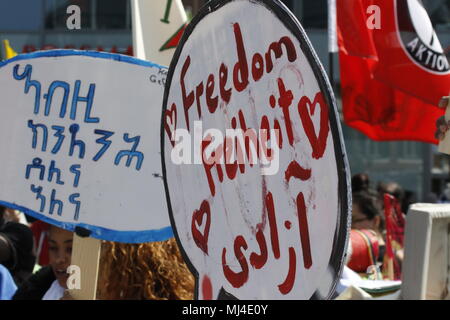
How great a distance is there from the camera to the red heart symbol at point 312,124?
1.24 metres

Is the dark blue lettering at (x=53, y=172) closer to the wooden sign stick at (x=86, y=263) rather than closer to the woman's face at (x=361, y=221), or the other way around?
the wooden sign stick at (x=86, y=263)

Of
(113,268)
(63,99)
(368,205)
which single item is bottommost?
(113,268)

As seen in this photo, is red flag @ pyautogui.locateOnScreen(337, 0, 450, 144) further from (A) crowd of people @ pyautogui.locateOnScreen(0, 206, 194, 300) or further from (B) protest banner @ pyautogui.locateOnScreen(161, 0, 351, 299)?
(B) protest banner @ pyautogui.locateOnScreen(161, 0, 351, 299)

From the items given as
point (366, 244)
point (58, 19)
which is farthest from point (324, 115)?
point (58, 19)

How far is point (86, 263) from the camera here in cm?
234

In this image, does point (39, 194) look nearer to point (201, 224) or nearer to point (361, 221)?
point (201, 224)

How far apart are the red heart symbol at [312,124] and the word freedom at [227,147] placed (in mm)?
114

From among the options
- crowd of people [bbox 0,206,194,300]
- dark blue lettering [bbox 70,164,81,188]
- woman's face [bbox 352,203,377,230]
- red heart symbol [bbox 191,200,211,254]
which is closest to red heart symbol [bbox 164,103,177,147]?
red heart symbol [bbox 191,200,211,254]

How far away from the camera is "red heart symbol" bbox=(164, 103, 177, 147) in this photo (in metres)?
1.90

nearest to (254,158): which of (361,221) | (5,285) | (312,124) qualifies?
(312,124)

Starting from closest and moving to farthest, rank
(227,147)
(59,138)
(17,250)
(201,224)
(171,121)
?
(227,147)
(201,224)
(171,121)
(59,138)
(17,250)

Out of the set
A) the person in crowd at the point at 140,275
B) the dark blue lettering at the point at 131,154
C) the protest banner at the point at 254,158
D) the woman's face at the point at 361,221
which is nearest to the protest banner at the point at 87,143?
the dark blue lettering at the point at 131,154

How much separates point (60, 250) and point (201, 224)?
42.0 inches

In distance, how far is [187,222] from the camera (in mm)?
1838
